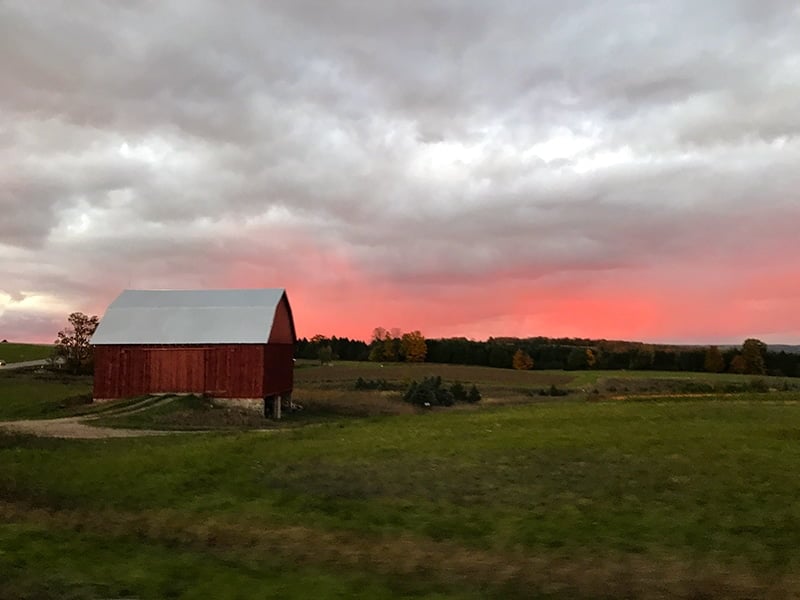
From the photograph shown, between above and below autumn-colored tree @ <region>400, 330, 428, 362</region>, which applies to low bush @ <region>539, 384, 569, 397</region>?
below

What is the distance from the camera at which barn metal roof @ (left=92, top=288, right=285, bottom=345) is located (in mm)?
48438

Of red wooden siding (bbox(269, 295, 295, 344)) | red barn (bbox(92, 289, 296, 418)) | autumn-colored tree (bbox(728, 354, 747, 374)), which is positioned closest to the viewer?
red barn (bbox(92, 289, 296, 418))

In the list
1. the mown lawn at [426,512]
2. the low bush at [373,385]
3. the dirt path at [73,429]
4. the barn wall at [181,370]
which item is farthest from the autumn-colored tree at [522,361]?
the mown lawn at [426,512]

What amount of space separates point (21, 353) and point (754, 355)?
114271mm

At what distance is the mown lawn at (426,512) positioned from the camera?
1152 centimetres

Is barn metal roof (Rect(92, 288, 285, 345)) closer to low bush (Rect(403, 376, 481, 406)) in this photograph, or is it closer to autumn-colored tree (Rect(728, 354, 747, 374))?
low bush (Rect(403, 376, 481, 406))

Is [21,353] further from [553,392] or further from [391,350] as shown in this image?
[553,392]

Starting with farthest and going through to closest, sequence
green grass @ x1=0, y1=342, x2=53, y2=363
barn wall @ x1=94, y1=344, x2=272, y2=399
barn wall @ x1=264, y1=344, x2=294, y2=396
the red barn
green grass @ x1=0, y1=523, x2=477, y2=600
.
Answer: green grass @ x1=0, y1=342, x2=53, y2=363 < barn wall @ x1=264, y1=344, x2=294, y2=396 < the red barn < barn wall @ x1=94, y1=344, x2=272, y2=399 < green grass @ x1=0, y1=523, x2=477, y2=600

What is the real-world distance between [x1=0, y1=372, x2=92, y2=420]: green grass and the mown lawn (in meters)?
16.8

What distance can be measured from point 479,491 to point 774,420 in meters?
19.2

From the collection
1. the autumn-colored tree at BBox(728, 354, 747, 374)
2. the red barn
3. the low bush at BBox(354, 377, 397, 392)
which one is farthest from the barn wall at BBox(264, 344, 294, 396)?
the autumn-colored tree at BBox(728, 354, 747, 374)

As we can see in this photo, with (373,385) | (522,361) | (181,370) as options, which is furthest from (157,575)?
(522,361)

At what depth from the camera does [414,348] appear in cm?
13138

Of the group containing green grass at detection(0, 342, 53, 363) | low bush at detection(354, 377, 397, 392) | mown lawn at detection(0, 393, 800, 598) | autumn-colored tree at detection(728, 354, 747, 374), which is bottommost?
mown lawn at detection(0, 393, 800, 598)
